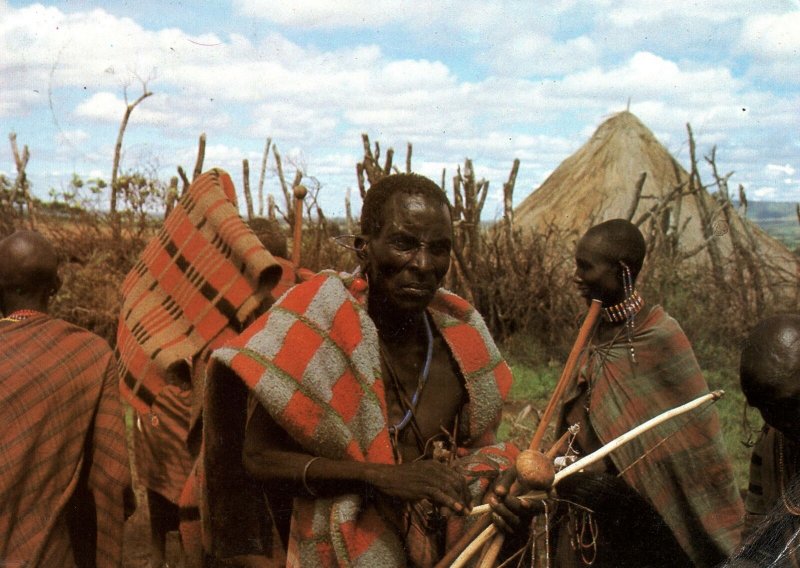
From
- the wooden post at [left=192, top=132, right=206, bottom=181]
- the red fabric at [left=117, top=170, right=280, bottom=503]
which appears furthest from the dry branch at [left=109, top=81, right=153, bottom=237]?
the red fabric at [left=117, top=170, right=280, bottom=503]

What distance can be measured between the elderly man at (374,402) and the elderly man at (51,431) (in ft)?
3.33

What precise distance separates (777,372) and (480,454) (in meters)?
0.79

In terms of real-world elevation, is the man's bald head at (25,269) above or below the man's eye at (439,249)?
below

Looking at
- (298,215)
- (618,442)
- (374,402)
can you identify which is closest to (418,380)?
(374,402)

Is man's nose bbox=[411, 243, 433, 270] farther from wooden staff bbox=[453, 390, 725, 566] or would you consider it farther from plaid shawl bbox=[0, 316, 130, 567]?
plaid shawl bbox=[0, 316, 130, 567]

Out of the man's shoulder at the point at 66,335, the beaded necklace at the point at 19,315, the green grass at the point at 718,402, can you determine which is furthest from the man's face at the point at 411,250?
the green grass at the point at 718,402

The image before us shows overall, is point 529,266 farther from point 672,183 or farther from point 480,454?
point 480,454

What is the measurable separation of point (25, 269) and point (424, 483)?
1.88 meters

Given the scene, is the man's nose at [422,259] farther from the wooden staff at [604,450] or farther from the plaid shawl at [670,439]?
the plaid shawl at [670,439]

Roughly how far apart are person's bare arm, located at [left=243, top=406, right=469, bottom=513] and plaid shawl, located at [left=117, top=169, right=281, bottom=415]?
113 centimetres

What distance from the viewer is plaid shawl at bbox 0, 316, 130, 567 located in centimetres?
302

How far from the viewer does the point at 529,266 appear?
31.4ft

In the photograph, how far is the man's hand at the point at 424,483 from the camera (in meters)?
1.87

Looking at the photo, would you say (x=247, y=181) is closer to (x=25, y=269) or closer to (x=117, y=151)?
(x=117, y=151)
